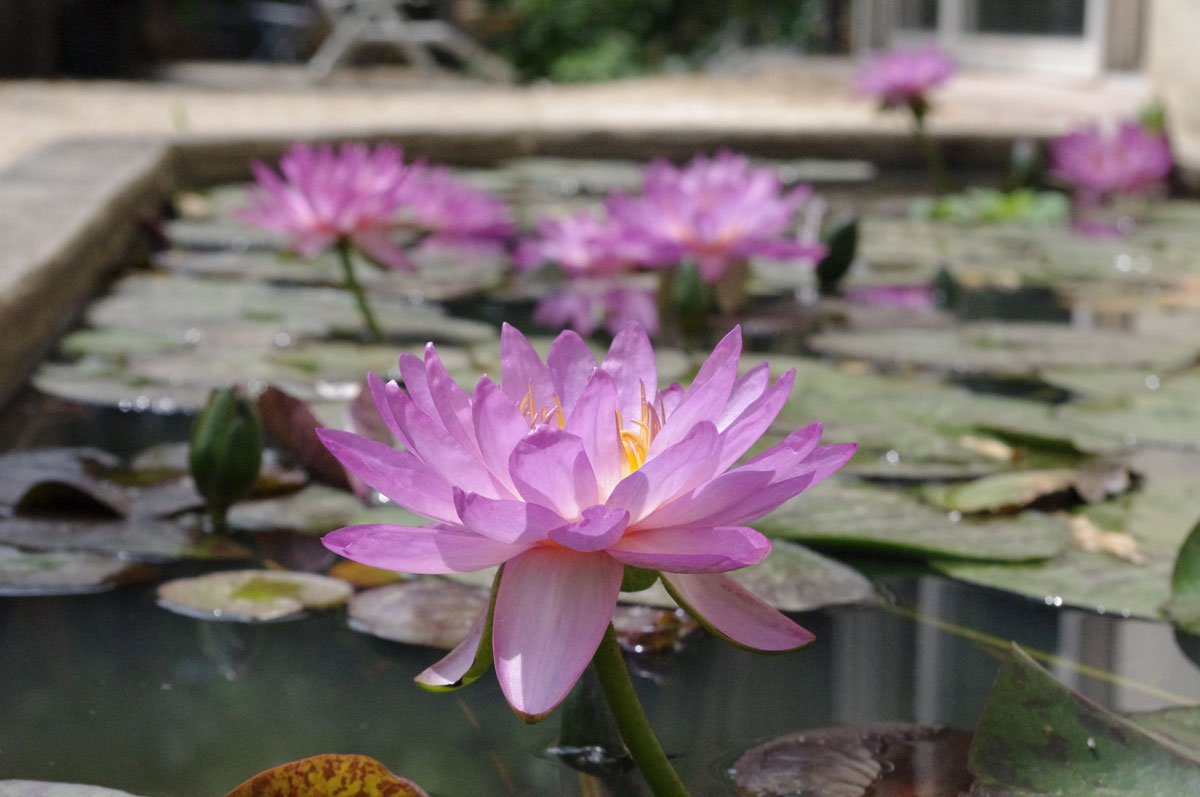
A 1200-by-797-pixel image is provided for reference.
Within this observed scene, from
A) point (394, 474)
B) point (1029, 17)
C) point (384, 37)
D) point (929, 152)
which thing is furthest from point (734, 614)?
point (384, 37)

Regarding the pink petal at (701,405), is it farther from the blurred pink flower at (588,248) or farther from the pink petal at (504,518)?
the blurred pink flower at (588,248)

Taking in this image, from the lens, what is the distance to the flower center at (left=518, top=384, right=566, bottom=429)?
1.90ft

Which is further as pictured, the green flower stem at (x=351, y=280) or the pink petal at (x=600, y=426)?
the green flower stem at (x=351, y=280)

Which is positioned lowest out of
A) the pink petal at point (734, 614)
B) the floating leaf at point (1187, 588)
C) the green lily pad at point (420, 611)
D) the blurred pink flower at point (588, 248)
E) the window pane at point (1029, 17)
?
the green lily pad at point (420, 611)

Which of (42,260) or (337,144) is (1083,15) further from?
(42,260)

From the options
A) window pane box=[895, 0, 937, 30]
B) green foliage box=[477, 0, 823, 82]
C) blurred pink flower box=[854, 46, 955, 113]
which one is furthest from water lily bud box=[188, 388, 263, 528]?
green foliage box=[477, 0, 823, 82]

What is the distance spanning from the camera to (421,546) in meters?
0.49

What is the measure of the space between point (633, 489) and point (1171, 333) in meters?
1.57

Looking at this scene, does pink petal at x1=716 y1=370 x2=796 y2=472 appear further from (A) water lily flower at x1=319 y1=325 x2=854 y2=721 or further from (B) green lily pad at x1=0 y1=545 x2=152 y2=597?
→ (B) green lily pad at x1=0 y1=545 x2=152 y2=597

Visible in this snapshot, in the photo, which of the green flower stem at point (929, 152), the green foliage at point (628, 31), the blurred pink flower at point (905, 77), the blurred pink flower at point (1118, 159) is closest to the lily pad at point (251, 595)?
the blurred pink flower at point (905, 77)

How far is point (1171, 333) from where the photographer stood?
1819mm

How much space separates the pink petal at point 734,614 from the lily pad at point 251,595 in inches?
16.3

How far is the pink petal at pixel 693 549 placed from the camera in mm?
472

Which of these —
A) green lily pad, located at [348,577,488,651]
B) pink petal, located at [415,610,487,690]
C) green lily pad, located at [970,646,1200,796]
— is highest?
pink petal, located at [415,610,487,690]
